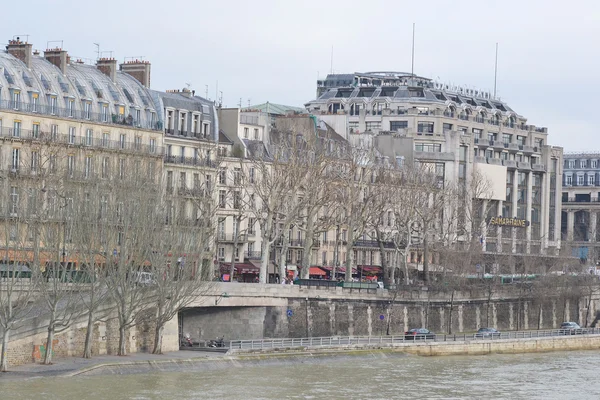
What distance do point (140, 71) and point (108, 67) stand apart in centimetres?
466

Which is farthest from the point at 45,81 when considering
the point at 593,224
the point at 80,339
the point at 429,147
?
the point at 593,224

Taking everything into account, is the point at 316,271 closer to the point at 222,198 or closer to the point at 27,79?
the point at 222,198

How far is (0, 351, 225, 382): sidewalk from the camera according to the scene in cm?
7088

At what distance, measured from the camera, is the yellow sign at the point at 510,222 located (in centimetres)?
14862

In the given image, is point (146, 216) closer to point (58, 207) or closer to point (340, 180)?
point (58, 207)

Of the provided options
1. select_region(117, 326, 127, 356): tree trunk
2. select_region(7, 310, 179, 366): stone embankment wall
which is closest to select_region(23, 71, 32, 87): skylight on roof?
select_region(7, 310, 179, 366): stone embankment wall

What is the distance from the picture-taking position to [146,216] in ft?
267

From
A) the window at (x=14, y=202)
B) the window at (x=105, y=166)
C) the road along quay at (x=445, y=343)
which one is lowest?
the road along quay at (x=445, y=343)

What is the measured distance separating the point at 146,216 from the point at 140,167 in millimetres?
9204

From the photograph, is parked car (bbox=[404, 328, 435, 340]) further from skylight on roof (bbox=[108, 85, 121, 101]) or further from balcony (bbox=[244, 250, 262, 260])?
skylight on roof (bbox=[108, 85, 121, 101])

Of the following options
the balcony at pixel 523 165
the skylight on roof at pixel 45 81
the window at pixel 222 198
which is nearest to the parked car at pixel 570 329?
the window at pixel 222 198

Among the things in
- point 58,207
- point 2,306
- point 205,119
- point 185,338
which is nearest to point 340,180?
point 205,119

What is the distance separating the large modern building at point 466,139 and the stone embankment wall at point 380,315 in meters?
15.8

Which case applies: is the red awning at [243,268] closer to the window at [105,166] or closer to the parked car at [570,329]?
the window at [105,166]
